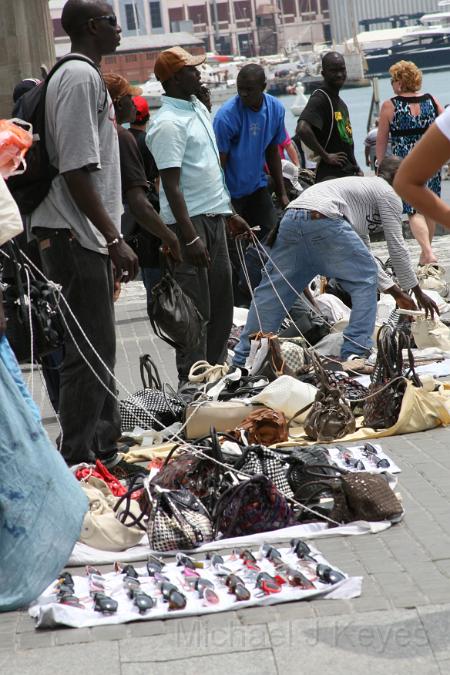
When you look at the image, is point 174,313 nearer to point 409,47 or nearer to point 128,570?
point 128,570

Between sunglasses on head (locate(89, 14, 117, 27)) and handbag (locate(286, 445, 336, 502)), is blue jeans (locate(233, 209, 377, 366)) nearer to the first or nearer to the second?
sunglasses on head (locate(89, 14, 117, 27))

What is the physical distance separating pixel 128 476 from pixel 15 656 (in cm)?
228

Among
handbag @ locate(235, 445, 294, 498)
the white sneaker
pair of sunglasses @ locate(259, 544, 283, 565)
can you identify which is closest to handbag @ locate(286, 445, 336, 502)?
handbag @ locate(235, 445, 294, 498)

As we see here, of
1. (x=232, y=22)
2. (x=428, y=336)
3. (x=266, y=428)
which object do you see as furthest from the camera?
(x=232, y=22)

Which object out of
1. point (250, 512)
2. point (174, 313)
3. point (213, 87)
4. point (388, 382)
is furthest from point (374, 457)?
point (213, 87)

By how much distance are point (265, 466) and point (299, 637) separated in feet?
5.34

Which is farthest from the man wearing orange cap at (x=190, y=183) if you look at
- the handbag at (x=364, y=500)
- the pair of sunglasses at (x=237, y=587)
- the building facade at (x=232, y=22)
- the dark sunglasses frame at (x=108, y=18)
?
the building facade at (x=232, y=22)

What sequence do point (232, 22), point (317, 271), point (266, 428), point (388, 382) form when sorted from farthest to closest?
1. point (232, 22)
2. point (317, 271)
3. point (388, 382)
4. point (266, 428)

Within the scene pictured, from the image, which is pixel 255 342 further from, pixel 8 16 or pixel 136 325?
pixel 8 16

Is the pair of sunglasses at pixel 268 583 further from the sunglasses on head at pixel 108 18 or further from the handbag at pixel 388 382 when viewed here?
the sunglasses on head at pixel 108 18

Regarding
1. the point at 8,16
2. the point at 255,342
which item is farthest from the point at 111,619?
the point at 8,16

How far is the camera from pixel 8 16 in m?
21.2

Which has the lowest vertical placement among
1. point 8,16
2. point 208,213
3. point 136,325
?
point 136,325

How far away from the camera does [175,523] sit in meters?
5.00
